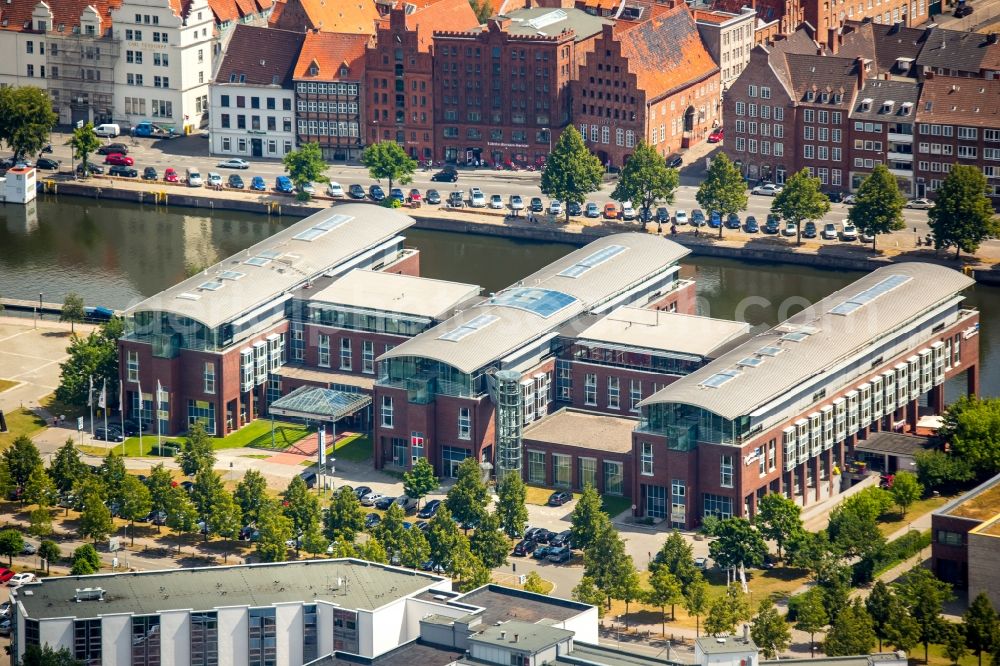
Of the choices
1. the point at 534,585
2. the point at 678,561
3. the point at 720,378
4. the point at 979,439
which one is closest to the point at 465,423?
the point at 720,378

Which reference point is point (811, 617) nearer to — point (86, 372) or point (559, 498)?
point (559, 498)

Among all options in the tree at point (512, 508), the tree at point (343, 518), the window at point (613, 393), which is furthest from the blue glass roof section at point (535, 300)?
the tree at point (343, 518)

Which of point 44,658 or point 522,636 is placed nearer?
point 522,636

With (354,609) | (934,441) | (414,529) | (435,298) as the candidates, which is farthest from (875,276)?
(354,609)

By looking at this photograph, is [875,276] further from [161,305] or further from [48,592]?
[48,592]

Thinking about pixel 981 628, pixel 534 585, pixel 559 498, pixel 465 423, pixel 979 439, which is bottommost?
pixel 981 628
